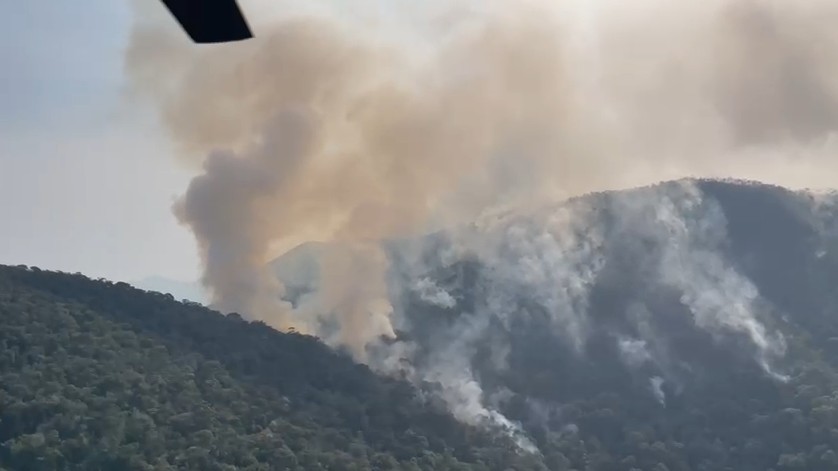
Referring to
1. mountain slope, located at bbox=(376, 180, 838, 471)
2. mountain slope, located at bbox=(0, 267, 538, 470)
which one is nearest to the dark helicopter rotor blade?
mountain slope, located at bbox=(0, 267, 538, 470)

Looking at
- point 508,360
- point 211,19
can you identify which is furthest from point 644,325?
point 211,19

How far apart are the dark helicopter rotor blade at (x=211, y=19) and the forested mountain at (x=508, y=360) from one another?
2255 inches

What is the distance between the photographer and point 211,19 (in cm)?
552

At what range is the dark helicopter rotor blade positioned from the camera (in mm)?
5414

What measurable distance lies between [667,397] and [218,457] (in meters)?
56.2

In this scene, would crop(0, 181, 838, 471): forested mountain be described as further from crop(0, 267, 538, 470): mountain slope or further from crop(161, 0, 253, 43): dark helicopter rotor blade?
crop(161, 0, 253, 43): dark helicopter rotor blade

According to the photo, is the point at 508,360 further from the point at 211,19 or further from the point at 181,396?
the point at 211,19

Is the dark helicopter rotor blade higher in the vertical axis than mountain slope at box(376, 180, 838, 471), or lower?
lower

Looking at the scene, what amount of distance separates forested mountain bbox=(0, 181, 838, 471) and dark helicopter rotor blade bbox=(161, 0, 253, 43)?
188ft

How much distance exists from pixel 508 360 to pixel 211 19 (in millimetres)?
105233

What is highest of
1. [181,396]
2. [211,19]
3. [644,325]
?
[644,325]

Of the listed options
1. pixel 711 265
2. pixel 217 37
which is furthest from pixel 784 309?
pixel 217 37

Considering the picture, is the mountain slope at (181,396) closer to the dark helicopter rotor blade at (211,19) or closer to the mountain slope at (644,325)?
the mountain slope at (644,325)

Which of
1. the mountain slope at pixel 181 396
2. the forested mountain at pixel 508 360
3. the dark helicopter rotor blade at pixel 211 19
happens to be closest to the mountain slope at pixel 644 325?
the forested mountain at pixel 508 360
